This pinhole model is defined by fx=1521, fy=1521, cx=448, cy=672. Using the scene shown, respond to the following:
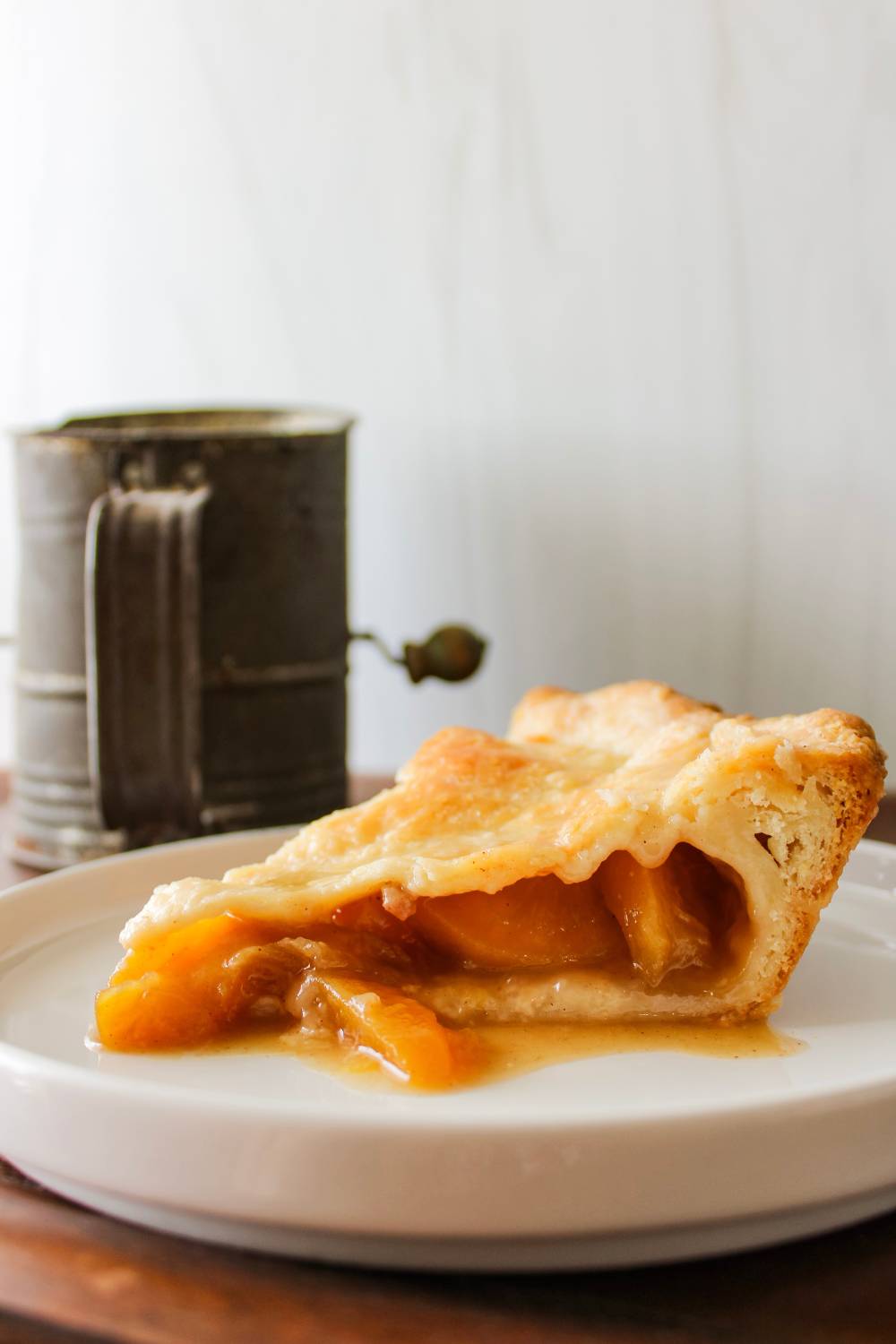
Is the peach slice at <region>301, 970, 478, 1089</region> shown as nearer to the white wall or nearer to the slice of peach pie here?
the slice of peach pie

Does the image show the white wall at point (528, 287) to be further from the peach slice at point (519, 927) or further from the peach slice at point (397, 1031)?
the peach slice at point (397, 1031)

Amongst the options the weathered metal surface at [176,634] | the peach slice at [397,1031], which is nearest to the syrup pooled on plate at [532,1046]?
the peach slice at [397,1031]

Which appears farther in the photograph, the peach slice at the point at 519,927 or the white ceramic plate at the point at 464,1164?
the peach slice at the point at 519,927

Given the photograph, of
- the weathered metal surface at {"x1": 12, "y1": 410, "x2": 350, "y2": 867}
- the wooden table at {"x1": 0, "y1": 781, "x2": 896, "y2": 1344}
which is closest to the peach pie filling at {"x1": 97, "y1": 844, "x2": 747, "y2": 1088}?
the wooden table at {"x1": 0, "y1": 781, "x2": 896, "y2": 1344}

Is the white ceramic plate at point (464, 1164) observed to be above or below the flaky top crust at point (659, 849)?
below

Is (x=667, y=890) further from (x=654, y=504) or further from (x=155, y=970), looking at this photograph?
(x=654, y=504)

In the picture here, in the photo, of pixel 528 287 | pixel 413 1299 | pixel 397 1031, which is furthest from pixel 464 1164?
pixel 528 287

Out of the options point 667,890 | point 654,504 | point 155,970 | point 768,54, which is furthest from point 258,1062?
point 768,54
